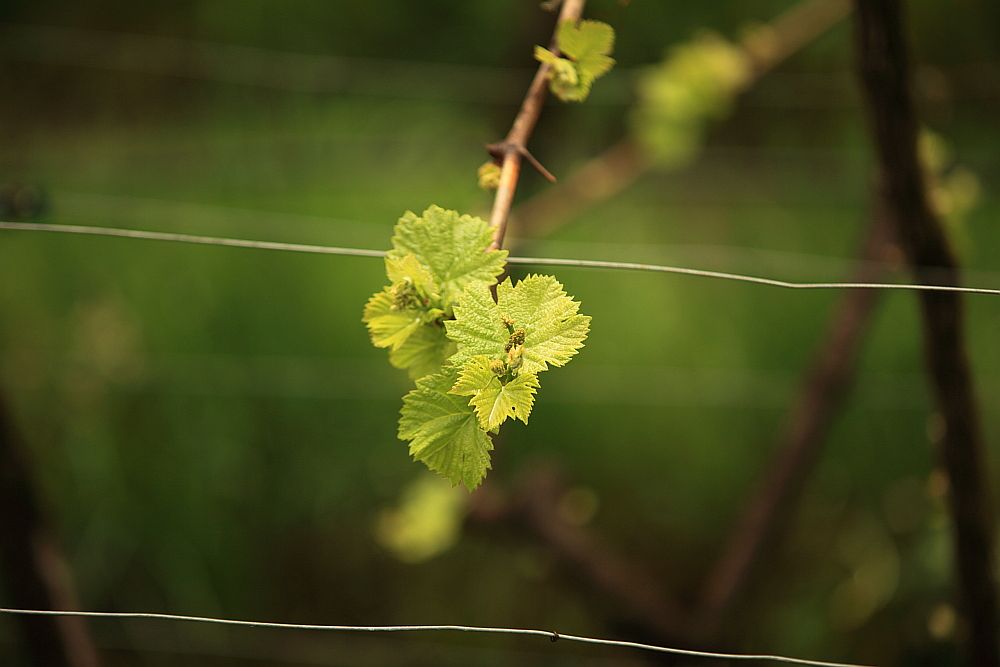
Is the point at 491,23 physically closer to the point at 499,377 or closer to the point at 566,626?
the point at 566,626

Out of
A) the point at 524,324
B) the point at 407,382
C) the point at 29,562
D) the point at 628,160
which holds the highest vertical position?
the point at 628,160

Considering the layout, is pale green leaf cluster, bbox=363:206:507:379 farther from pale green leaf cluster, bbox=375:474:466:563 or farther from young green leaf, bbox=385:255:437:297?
pale green leaf cluster, bbox=375:474:466:563

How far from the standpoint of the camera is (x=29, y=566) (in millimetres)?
836

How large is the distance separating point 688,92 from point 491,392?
3.36ft

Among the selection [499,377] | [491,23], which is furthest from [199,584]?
[491,23]

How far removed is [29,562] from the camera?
2.74 ft

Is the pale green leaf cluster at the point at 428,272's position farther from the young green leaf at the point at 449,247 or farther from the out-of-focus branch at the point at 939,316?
the out-of-focus branch at the point at 939,316

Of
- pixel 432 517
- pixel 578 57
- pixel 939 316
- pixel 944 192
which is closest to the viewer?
pixel 578 57

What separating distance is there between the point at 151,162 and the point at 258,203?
1.07ft

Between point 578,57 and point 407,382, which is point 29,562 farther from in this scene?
point 407,382

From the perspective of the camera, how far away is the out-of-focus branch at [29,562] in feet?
2.71

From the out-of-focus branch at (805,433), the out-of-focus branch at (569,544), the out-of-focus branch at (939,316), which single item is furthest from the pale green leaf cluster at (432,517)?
the out-of-focus branch at (939,316)

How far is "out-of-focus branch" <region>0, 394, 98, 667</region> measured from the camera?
0.83 m

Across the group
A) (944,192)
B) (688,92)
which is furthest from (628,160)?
(944,192)
